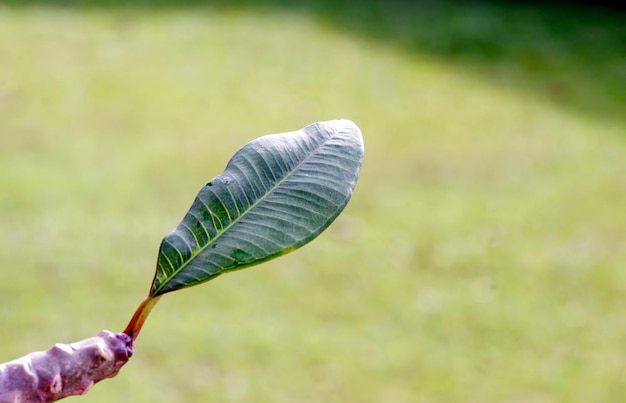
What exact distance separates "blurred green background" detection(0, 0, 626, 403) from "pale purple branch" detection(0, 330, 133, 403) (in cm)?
258

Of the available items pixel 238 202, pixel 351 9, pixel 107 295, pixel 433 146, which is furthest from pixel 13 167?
pixel 238 202

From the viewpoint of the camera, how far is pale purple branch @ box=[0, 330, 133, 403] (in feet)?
1.15

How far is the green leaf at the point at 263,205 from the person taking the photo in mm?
402

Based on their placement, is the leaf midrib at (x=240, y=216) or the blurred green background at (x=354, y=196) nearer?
the leaf midrib at (x=240, y=216)

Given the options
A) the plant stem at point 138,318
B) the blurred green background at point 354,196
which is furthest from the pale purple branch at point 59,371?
the blurred green background at point 354,196

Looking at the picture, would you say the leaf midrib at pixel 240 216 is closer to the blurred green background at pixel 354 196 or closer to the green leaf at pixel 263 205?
the green leaf at pixel 263 205

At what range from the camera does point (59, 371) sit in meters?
0.35

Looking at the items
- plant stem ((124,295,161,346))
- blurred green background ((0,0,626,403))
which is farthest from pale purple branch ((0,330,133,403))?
blurred green background ((0,0,626,403))

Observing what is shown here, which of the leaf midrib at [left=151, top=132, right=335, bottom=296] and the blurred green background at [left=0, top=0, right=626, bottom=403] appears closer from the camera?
the leaf midrib at [left=151, top=132, right=335, bottom=296]

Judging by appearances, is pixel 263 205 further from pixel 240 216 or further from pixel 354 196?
pixel 354 196

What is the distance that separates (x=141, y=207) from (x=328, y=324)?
1118 mm

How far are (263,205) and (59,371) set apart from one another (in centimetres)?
12

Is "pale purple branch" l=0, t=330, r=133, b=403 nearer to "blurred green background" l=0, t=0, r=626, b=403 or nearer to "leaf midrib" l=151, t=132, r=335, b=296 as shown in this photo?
"leaf midrib" l=151, t=132, r=335, b=296

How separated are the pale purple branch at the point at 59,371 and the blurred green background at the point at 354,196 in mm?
2584
